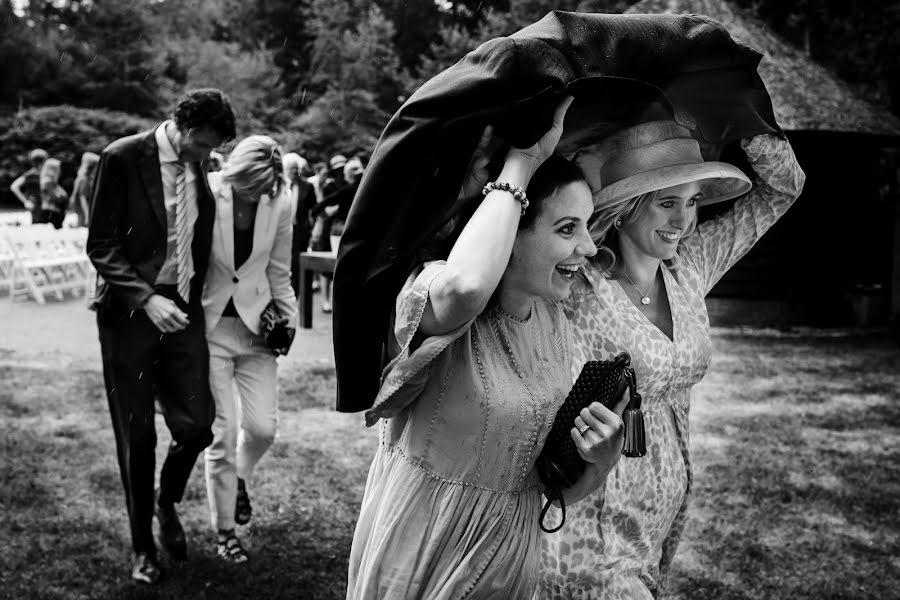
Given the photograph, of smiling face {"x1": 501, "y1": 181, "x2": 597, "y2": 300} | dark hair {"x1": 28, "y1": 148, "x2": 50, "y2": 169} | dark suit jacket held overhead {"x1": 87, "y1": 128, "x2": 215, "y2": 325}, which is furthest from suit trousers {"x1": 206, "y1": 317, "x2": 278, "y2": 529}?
dark hair {"x1": 28, "y1": 148, "x2": 50, "y2": 169}

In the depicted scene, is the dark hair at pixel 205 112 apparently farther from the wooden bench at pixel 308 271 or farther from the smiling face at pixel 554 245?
the wooden bench at pixel 308 271

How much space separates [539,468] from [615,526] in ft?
1.98

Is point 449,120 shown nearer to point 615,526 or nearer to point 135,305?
point 615,526

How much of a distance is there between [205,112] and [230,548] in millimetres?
2349

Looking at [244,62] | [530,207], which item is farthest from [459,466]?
[244,62]

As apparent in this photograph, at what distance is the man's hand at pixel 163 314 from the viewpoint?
473 centimetres

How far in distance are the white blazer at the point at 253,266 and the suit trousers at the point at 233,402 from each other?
10 cm

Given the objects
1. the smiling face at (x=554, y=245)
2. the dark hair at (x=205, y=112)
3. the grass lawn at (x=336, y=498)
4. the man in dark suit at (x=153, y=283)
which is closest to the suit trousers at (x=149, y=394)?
the man in dark suit at (x=153, y=283)

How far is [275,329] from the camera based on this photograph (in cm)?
532

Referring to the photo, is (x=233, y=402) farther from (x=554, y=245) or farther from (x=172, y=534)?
(x=554, y=245)

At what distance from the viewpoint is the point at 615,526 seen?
10.1ft

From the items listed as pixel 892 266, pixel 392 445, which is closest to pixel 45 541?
pixel 392 445

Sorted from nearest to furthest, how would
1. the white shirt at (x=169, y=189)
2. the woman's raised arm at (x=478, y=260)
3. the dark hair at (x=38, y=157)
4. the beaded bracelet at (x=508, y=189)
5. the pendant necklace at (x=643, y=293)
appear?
the woman's raised arm at (x=478, y=260) < the beaded bracelet at (x=508, y=189) < the pendant necklace at (x=643, y=293) < the white shirt at (x=169, y=189) < the dark hair at (x=38, y=157)

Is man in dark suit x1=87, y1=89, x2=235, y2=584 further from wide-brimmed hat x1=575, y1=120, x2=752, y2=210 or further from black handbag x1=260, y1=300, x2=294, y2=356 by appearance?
wide-brimmed hat x1=575, y1=120, x2=752, y2=210
